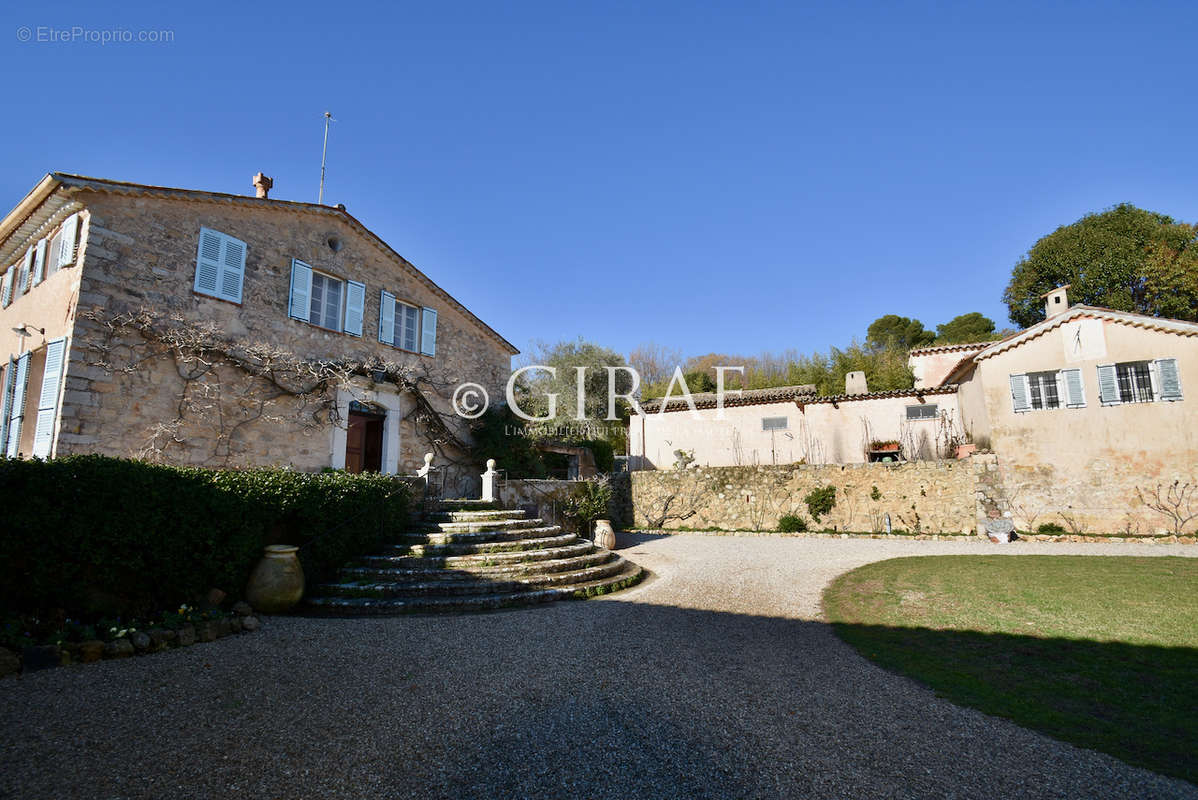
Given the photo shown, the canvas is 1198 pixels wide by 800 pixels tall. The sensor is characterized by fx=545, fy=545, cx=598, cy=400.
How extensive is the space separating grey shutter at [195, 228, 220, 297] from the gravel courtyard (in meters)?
7.75

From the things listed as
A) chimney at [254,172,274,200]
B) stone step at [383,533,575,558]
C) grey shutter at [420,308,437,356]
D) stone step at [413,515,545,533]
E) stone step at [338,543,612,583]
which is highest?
chimney at [254,172,274,200]

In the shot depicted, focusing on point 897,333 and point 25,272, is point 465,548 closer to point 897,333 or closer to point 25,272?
point 25,272

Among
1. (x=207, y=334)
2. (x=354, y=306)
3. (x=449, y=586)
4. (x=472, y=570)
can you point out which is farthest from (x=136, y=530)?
(x=354, y=306)

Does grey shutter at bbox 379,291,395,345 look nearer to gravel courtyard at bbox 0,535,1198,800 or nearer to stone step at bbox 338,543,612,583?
stone step at bbox 338,543,612,583

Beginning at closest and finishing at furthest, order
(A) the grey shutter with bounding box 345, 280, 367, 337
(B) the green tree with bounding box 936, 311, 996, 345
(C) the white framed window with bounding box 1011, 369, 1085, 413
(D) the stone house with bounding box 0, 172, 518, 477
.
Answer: (D) the stone house with bounding box 0, 172, 518, 477 → (A) the grey shutter with bounding box 345, 280, 367, 337 → (C) the white framed window with bounding box 1011, 369, 1085, 413 → (B) the green tree with bounding box 936, 311, 996, 345

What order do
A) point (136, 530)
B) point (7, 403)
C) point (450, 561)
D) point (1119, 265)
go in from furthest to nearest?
point (1119, 265) → point (7, 403) → point (450, 561) → point (136, 530)

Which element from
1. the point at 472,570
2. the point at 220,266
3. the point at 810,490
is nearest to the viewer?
the point at 472,570

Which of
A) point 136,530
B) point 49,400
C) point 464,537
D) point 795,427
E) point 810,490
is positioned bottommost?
point 464,537

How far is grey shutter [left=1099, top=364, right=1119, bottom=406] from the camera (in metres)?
14.9

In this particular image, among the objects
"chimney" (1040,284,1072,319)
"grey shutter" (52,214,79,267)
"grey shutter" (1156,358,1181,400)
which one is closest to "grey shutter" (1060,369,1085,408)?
"grey shutter" (1156,358,1181,400)

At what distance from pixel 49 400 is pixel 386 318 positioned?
6807 mm

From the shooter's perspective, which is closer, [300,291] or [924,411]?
[300,291]

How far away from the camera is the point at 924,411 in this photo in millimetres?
Result: 19766

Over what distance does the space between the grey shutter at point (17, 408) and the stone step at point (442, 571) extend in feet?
23.9
